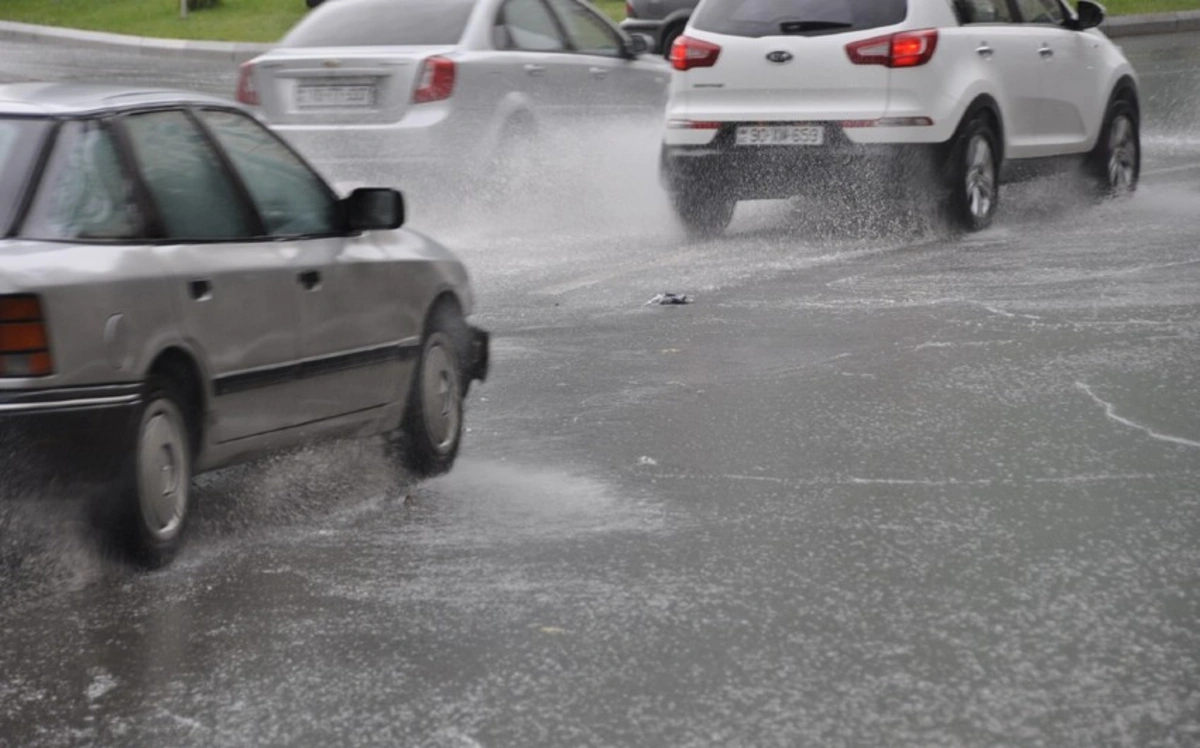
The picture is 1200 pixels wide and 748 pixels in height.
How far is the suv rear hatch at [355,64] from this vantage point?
14.2m

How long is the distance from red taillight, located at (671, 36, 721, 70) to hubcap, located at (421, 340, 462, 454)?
21.1 feet

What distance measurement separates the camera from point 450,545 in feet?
21.0

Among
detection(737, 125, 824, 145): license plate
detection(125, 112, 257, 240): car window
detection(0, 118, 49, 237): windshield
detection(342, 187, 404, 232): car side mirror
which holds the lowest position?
detection(737, 125, 824, 145): license plate

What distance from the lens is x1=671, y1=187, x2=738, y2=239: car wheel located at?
1416 centimetres

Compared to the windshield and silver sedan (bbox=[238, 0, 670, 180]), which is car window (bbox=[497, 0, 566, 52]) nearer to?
silver sedan (bbox=[238, 0, 670, 180])

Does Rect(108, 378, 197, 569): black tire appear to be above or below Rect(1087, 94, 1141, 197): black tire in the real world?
above

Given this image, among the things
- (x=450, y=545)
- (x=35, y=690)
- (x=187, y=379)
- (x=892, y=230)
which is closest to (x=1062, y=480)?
(x=450, y=545)

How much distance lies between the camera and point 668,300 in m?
11.5

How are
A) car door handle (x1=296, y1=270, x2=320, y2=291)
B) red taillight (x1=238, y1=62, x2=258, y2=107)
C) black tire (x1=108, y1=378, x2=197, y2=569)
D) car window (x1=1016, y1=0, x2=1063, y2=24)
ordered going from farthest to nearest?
car window (x1=1016, y1=0, x2=1063, y2=24) → red taillight (x1=238, y1=62, x2=258, y2=107) → car door handle (x1=296, y1=270, x2=320, y2=291) → black tire (x1=108, y1=378, x2=197, y2=569)

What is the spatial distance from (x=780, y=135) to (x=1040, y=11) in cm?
258

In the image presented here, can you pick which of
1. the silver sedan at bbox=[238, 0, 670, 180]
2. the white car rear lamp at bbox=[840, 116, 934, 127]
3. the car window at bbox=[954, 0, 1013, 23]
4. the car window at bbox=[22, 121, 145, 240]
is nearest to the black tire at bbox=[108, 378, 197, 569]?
the car window at bbox=[22, 121, 145, 240]

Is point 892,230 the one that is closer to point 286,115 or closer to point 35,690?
point 286,115

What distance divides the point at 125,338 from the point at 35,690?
117 cm

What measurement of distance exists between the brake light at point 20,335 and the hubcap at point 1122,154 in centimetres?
1141
